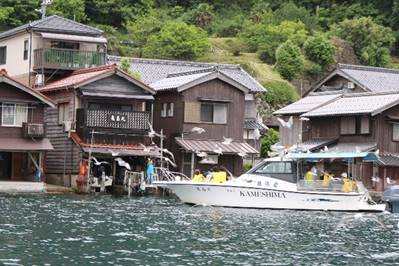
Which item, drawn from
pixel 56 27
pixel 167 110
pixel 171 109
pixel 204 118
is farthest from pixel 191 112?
pixel 56 27

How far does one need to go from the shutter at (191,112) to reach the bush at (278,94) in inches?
662

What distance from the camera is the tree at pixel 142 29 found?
7669cm

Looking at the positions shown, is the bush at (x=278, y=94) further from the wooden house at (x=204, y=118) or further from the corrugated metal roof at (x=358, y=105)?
the wooden house at (x=204, y=118)

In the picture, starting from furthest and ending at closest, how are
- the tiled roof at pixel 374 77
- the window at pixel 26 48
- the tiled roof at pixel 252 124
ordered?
the tiled roof at pixel 374 77
the tiled roof at pixel 252 124
the window at pixel 26 48

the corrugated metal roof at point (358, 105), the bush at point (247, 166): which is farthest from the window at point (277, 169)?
the bush at point (247, 166)

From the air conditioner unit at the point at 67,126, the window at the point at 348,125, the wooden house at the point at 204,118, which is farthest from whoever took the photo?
the window at the point at 348,125

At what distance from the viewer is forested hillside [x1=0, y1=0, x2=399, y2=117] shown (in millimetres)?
74125

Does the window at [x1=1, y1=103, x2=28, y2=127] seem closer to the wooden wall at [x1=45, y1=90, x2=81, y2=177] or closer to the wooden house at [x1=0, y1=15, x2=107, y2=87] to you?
the wooden wall at [x1=45, y1=90, x2=81, y2=177]

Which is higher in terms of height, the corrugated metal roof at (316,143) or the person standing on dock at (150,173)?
the corrugated metal roof at (316,143)

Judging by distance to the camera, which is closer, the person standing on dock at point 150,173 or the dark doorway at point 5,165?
the person standing on dock at point 150,173

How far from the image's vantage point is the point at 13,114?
48156 mm

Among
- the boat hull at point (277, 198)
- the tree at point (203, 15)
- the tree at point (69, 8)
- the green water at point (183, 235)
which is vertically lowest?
the green water at point (183, 235)

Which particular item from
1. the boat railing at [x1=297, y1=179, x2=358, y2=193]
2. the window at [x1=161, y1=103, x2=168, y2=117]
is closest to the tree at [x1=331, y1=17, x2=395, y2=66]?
the window at [x1=161, y1=103, x2=168, y2=117]

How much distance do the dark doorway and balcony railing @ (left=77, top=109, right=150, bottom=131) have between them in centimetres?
458
